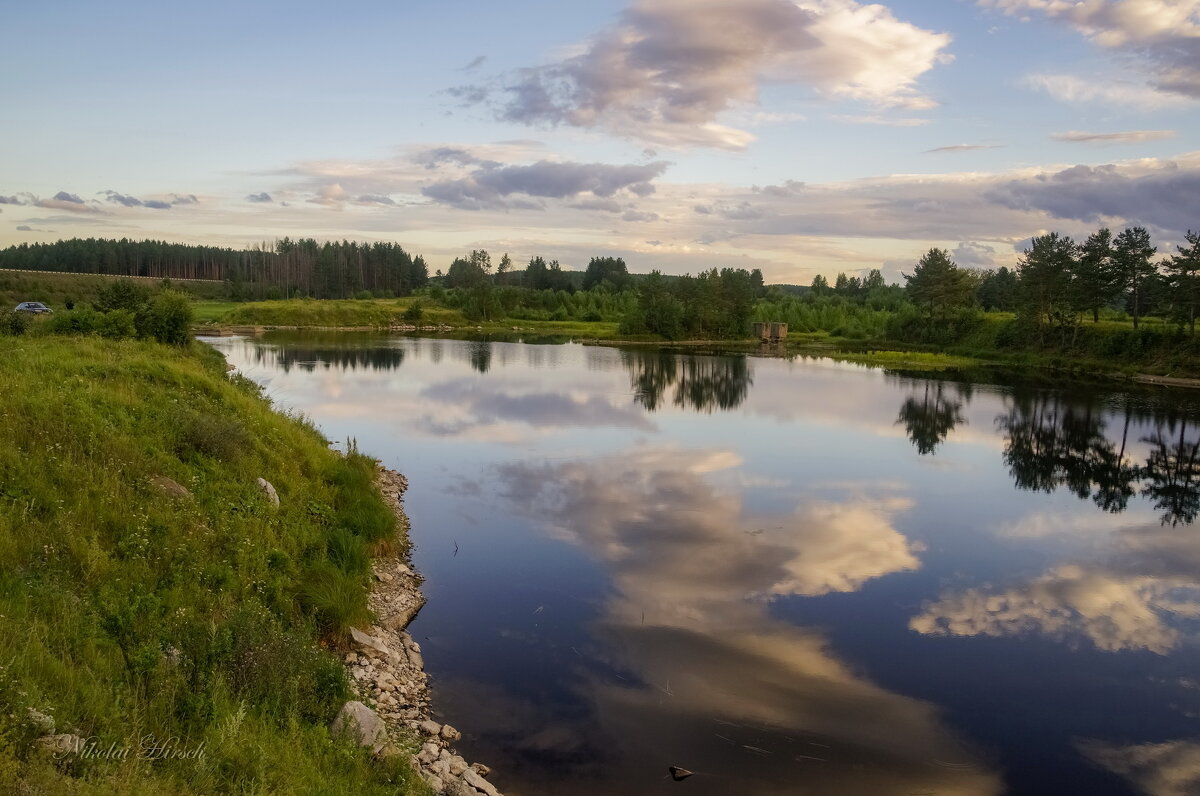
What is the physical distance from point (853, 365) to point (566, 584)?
199ft

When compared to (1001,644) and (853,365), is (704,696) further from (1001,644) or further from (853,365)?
(853,365)

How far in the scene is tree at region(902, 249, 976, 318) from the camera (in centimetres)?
8794

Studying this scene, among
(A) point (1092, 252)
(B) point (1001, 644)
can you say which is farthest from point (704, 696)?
(A) point (1092, 252)

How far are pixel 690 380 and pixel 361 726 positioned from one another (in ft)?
152

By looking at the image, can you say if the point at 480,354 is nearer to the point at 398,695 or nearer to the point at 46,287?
the point at 398,695

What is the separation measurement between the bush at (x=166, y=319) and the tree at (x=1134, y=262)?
226ft

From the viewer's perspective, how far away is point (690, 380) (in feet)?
177

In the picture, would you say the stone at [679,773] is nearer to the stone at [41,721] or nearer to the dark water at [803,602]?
the dark water at [803,602]

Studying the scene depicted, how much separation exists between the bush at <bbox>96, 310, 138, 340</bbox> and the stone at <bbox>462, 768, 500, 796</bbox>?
23381mm

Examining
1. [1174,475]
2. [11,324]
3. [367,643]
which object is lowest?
[367,643]

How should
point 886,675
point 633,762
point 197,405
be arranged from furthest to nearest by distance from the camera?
point 197,405 < point 886,675 < point 633,762

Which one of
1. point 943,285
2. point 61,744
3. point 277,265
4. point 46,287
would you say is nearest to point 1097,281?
Answer: point 943,285

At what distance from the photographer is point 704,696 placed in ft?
37.9

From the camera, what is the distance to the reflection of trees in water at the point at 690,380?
141 ft
